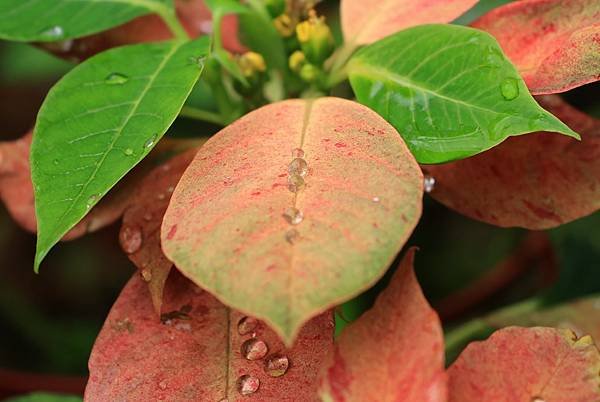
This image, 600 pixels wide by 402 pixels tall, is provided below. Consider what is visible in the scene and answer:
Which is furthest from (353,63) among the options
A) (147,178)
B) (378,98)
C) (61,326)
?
(61,326)

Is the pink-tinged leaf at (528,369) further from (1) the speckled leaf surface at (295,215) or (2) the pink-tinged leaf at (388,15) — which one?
(2) the pink-tinged leaf at (388,15)

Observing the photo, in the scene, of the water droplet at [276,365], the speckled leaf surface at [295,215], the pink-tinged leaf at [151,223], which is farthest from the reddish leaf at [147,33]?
the water droplet at [276,365]

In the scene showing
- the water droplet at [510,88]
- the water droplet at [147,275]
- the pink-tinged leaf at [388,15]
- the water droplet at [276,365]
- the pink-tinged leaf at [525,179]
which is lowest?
the water droplet at [276,365]

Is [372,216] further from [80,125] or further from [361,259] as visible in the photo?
[80,125]

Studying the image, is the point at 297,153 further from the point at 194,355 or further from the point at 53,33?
the point at 53,33

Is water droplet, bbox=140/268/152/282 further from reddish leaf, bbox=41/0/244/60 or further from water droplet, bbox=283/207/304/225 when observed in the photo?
reddish leaf, bbox=41/0/244/60

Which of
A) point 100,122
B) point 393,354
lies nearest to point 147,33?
point 100,122
